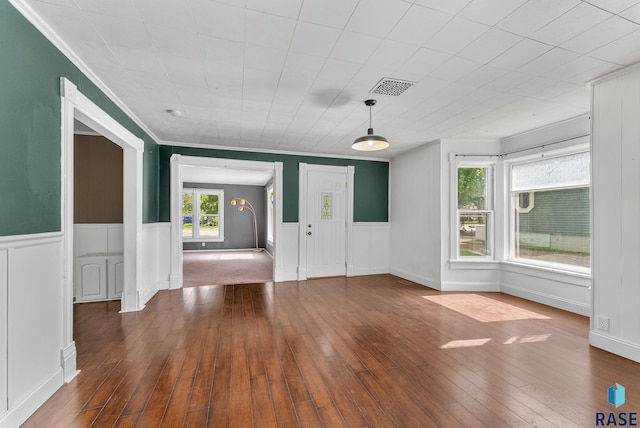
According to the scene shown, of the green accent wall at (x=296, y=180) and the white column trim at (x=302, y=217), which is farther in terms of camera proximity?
the white column trim at (x=302, y=217)

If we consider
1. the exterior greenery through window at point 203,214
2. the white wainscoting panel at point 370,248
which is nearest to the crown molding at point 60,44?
the white wainscoting panel at point 370,248

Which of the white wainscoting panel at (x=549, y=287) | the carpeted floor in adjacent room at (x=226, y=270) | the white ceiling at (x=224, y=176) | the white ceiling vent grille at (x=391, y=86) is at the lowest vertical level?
the carpeted floor in adjacent room at (x=226, y=270)

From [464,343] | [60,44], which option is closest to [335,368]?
[464,343]

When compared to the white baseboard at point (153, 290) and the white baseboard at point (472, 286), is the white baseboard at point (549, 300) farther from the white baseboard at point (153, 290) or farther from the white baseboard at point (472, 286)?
the white baseboard at point (153, 290)

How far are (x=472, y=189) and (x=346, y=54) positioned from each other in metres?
3.68

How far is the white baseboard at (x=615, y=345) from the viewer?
246 centimetres

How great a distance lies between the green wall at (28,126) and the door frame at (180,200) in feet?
9.09

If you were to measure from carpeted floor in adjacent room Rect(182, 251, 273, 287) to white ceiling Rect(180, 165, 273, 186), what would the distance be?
8.47 ft

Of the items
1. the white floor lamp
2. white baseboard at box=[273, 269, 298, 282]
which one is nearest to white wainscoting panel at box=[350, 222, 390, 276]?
white baseboard at box=[273, 269, 298, 282]

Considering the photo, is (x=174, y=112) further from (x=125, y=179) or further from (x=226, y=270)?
(x=226, y=270)

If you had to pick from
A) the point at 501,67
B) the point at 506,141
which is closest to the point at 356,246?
the point at 506,141

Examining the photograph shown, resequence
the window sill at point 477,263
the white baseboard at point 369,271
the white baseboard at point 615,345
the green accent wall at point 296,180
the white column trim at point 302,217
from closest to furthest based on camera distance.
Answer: the white baseboard at point 615,345
the window sill at point 477,263
the green accent wall at point 296,180
the white column trim at point 302,217
the white baseboard at point 369,271

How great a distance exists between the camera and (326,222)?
19.5 ft

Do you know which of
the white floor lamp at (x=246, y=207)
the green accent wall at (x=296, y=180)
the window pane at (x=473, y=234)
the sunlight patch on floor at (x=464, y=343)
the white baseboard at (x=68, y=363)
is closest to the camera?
the white baseboard at (x=68, y=363)
